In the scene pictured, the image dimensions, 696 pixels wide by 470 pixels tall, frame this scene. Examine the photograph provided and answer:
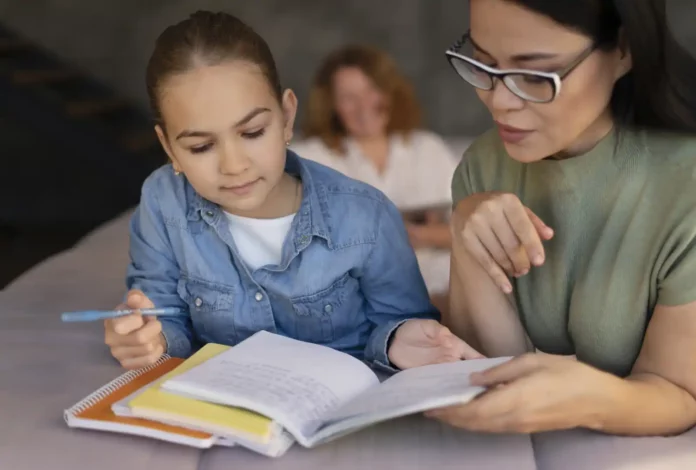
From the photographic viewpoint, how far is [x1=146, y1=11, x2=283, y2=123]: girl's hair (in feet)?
3.66

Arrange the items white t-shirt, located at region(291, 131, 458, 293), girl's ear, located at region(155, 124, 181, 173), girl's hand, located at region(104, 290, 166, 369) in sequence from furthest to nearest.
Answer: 1. white t-shirt, located at region(291, 131, 458, 293)
2. girl's ear, located at region(155, 124, 181, 173)
3. girl's hand, located at region(104, 290, 166, 369)

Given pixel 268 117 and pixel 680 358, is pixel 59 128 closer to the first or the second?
pixel 268 117

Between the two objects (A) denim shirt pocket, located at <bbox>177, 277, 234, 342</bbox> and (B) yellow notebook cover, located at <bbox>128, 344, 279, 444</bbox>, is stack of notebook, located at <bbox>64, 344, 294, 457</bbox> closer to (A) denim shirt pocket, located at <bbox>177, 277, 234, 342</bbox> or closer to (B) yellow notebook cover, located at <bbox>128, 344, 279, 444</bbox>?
(B) yellow notebook cover, located at <bbox>128, 344, 279, 444</bbox>

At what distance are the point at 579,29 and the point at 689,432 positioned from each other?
51 cm

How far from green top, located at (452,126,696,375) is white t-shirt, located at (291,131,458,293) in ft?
3.95

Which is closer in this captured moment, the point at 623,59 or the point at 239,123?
the point at 623,59

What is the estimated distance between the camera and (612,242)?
102cm

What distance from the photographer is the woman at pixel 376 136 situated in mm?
2354

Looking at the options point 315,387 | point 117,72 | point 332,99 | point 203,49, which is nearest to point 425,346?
point 315,387

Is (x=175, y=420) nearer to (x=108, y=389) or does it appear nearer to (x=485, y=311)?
(x=108, y=389)

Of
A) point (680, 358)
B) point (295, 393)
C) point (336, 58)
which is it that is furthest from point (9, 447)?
point (336, 58)

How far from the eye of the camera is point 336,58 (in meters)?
2.51

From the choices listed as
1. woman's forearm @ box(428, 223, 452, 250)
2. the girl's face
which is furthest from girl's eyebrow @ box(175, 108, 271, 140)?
woman's forearm @ box(428, 223, 452, 250)

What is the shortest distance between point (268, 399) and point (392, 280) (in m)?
0.38
